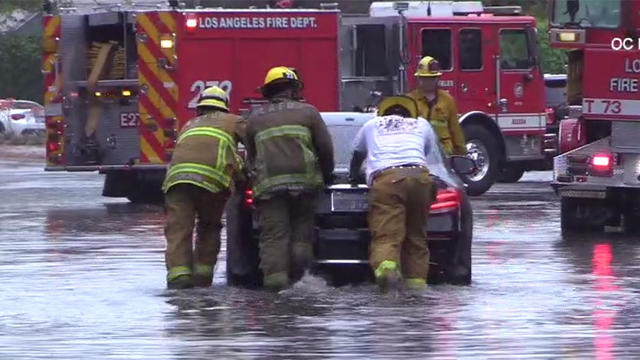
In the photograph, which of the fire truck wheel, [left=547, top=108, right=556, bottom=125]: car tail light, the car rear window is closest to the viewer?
the car rear window

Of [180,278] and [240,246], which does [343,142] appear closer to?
[240,246]

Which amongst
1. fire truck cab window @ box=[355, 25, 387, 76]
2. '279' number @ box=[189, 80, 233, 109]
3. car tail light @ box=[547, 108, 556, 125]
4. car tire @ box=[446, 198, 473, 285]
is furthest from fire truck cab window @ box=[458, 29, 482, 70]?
car tire @ box=[446, 198, 473, 285]

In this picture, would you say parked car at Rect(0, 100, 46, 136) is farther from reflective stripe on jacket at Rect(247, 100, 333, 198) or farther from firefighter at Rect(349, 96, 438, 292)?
firefighter at Rect(349, 96, 438, 292)

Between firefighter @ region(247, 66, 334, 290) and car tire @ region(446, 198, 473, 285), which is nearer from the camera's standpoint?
firefighter @ region(247, 66, 334, 290)

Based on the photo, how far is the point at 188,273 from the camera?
41.7ft

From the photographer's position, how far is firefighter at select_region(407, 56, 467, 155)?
1634 centimetres

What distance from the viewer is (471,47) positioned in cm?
2486

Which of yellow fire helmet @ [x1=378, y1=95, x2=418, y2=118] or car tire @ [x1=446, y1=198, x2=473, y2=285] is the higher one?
yellow fire helmet @ [x1=378, y1=95, x2=418, y2=118]

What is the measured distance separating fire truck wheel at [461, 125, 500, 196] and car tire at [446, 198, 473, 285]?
11180mm

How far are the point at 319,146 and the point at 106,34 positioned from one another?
11319mm

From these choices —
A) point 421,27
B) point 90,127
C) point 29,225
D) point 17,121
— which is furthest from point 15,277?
point 17,121

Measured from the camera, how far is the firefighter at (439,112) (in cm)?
1634

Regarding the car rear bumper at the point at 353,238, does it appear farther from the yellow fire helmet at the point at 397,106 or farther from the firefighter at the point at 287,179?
the yellow fire helmet at the point at 397,106

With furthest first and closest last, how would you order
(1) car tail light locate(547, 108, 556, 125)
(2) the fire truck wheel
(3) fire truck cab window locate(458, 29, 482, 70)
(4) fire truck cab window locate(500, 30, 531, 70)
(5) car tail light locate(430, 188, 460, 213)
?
(1) car tail light locate(547, 108, 556, 125)
(4) fire truck cab window locate(500, 30, 531, 70)
(3) fire truck cab window locate(458, 29, 482, 70)
(2) the fire truck wheel
(5) car tail light locate(430, 188, 460, 213)
